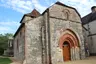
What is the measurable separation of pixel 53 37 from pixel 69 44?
3922 millimetres

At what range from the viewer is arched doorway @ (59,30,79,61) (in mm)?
21708

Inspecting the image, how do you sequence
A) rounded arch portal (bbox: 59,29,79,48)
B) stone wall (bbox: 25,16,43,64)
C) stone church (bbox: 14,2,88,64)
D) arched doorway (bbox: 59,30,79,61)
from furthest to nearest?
arched doorway (bbox: 59,30,79,61), rounded arch portal (bbox: 59,29,79,48), stone church (bbox: 14,2,88,64), stone wall (bbox: 25,16,43,64)

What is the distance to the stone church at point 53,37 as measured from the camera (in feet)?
62.0

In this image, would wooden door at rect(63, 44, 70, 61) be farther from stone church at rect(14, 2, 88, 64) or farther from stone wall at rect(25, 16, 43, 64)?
stone wall at rect(25, 16, 43, 64)

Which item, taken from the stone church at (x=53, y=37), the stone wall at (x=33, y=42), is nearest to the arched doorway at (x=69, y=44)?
the stone church at (x=53, y=37)

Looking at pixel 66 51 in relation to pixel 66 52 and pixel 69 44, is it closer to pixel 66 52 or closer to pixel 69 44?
pixel 66 52

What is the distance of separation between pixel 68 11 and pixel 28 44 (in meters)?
8.75

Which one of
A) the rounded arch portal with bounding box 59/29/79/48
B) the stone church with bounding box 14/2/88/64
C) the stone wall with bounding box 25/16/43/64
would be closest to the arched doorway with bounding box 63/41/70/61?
the stone church with bounding box 14/2/88/64

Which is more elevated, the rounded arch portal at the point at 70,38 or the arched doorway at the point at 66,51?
the rounded arch portal at the point at 70,38

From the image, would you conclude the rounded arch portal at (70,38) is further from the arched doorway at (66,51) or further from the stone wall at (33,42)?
the stone wall at (33,42)

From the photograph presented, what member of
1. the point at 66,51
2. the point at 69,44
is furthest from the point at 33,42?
the point at 69,44

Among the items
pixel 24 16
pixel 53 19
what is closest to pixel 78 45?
pixel 53 19

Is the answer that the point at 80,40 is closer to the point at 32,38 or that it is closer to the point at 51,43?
the point at 51,43

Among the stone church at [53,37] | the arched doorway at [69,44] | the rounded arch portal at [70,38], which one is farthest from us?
the arched doorway at [69,44]
